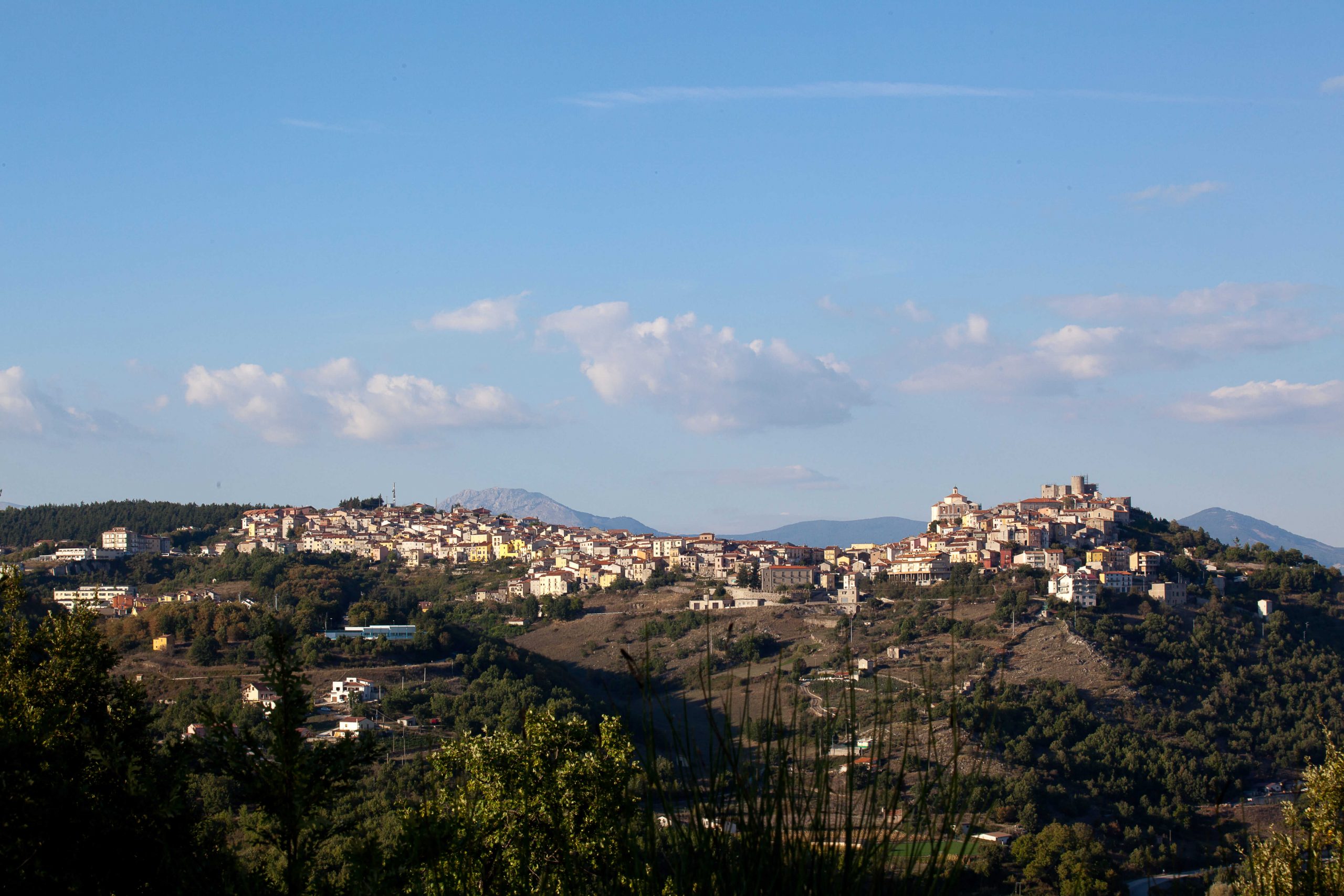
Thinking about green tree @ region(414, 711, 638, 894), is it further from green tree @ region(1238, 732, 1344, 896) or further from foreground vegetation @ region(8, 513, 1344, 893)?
green tree @ region(1238, 732, 1344, 896)

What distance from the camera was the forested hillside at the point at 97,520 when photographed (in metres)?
85.3

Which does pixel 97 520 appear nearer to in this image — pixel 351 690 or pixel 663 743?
pixel 351 690

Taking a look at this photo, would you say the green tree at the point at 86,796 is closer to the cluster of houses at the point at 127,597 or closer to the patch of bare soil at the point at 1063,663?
the patch of bare soil at the point at 1063,663

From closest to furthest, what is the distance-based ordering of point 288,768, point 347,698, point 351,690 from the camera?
1. point 288,768
2. point 347,698
3. point 351,690

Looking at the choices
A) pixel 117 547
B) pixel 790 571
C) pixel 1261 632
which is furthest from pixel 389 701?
pixel 117 547

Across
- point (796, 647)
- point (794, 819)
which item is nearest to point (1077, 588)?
point (796, 647)

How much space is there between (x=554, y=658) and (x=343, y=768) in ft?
173

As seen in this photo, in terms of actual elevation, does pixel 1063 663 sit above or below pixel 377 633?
below

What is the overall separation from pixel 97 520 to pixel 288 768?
91751mm

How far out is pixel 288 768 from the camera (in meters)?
5.14

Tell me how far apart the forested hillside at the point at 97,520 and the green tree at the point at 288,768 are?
85.4 meters

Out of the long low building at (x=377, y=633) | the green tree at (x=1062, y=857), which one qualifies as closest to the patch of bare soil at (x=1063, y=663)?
the green tree at (x=1062, y=857)

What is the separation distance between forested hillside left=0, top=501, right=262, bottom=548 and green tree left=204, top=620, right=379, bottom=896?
280 feet

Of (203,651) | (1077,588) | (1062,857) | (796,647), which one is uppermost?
(1077,588)
